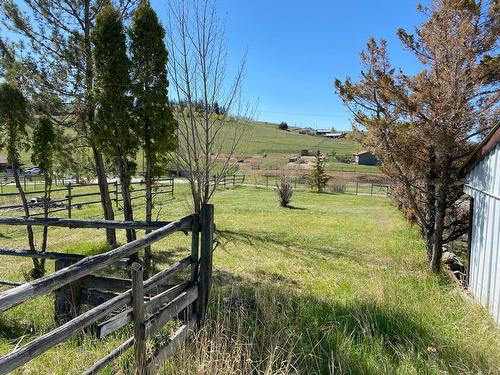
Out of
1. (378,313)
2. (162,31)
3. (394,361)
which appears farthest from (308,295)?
(162,31)

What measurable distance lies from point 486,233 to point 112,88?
6517 mm

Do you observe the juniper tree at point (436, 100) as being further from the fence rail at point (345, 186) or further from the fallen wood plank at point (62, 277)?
the fence rail at point (345, 186)

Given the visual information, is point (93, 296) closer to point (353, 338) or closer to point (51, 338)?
point (51, 338)

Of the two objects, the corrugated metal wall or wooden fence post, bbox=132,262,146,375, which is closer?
wooden fence post, bbox=132,262,146,375

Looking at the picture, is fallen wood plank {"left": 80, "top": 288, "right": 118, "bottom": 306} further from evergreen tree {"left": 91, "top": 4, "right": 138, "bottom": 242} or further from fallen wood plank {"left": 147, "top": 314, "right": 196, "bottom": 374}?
evergreen tree {"left": 91, "top": 4, "right": 138, "bottom": 242}

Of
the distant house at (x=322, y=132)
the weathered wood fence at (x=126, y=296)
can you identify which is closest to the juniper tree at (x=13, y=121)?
the weathered wood fence at (x=126, y=296)

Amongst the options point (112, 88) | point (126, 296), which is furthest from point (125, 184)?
point (126, 296)

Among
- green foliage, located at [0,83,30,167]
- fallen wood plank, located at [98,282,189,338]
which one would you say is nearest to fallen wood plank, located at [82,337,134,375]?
fallen wood plank, located at [98,282,189,338]

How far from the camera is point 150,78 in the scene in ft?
22.0

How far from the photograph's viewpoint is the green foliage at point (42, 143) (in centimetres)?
692

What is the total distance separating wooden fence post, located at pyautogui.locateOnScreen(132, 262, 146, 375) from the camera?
9.08 ft

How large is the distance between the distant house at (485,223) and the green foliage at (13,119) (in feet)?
25.1

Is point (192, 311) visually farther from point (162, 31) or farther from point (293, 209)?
point (293, 209)

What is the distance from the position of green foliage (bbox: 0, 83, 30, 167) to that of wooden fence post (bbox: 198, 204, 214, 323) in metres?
4.81
